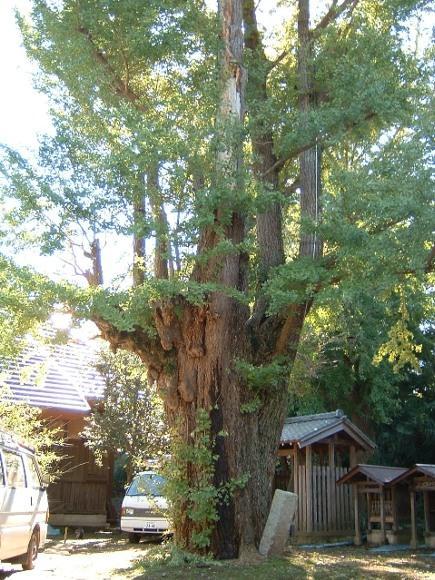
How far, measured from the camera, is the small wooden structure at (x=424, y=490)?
16.2 metres

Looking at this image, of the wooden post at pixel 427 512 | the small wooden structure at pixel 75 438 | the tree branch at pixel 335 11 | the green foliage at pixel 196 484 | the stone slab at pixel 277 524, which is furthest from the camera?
the small wooden structure at pixel 75 438

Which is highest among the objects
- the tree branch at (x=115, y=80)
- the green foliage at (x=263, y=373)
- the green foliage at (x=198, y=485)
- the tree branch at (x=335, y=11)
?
the tree branch at (x=335, y=11)

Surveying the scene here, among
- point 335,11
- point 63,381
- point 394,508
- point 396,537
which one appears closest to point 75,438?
point 63,381

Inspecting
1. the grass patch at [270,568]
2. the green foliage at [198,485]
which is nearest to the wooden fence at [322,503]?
the grass patch at [270,568]

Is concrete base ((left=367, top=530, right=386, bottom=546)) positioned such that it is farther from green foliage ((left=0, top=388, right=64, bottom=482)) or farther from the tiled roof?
green foliage ((left=0, top=388, right=64, bottom=482))

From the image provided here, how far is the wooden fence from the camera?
17859mm

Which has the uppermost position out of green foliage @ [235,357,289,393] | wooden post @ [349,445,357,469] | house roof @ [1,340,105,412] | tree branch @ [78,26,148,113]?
tree branch @ [78,26,148,113]

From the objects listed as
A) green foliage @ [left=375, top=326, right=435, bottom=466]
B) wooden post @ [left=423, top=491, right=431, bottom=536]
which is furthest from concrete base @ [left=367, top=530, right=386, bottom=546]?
green foliage @ [left=375, top=326, right=435, bottom=466]

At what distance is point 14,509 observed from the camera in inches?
392

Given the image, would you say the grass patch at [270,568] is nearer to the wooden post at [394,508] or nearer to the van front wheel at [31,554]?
the van front wheel at [31,554]

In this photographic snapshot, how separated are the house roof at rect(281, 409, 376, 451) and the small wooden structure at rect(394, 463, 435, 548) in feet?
7.80

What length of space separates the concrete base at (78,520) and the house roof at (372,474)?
800 cm

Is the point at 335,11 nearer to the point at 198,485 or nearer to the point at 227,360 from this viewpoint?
the point at 227,360

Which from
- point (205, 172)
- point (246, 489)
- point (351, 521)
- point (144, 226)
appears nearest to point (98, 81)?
point (205, 172)
